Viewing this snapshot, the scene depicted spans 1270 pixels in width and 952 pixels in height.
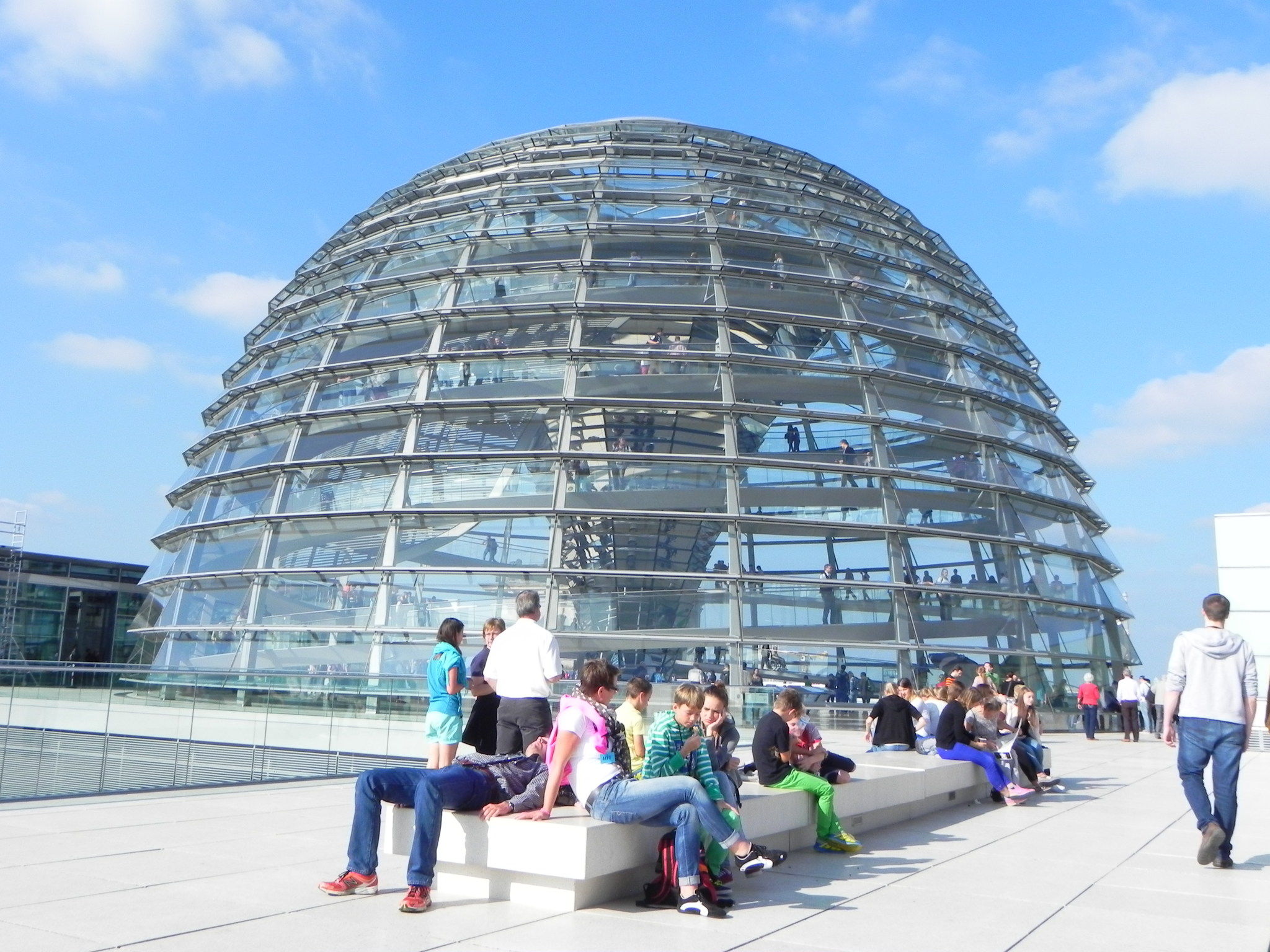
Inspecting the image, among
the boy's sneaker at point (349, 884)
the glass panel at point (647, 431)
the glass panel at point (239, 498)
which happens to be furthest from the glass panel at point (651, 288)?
the boy's sneaker at point (349, 884)

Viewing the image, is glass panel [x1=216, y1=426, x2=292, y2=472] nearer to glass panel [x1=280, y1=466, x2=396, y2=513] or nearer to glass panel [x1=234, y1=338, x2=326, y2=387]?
glass panel [x1=280, y1=466, x2=396, y2=513]

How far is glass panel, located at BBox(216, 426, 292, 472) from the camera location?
2409 cm

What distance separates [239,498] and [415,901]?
1947cm

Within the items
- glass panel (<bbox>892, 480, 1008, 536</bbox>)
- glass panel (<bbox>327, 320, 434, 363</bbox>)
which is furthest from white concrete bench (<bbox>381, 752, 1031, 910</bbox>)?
glass panel (<bbox>327, 320, 434, 363</bbox>)

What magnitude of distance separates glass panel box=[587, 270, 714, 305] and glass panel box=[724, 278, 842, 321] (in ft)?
1.89

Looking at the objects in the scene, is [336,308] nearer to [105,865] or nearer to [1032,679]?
[1032,679]

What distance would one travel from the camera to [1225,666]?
814 cm

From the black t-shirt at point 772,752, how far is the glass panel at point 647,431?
13.5 metres

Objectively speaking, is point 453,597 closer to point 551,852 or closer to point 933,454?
point 933,454

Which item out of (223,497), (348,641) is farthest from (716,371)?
(223,497)

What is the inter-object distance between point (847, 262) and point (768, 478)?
6690 mm

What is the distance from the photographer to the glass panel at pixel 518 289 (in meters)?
23.8

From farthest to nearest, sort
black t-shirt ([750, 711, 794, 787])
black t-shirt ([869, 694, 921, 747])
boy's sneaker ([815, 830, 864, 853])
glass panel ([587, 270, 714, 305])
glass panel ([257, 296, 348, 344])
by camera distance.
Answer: glass panel ([257, 296, 348, 344]) < glass panel ([587, 270, 714, 305]) < black t-shirt ([869, 694, 921, 747]) < black t-shirt ([750, 711, 794, 787]) < boy's sneaker ([815, 830, 864, 853])

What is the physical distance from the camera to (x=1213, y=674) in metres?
8.17
